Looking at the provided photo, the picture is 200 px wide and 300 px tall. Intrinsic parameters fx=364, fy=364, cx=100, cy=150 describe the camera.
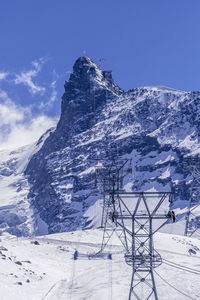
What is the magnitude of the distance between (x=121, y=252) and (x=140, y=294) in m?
22.0

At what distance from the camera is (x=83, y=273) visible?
143 feet

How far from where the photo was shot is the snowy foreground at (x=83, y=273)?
33750 mm

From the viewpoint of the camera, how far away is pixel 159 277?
38312 mm

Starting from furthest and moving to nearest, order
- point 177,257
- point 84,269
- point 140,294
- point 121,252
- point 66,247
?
point 66,247
point 121,252
point 177,257
point 84,269
point 140,294

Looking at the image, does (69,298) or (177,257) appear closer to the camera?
(69,298)

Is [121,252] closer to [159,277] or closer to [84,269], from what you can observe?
[84,269]

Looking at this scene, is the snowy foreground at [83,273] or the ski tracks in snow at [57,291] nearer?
the snowy foreground at [83,273]

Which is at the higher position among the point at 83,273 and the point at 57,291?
the point at 57,291

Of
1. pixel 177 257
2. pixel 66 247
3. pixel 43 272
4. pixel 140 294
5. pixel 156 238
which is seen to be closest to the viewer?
pixel 140 294

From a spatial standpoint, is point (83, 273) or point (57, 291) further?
point (83, 273)

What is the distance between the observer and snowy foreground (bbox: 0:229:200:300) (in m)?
33.8

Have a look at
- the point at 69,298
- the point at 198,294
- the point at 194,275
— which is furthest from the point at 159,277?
the point at 69,298

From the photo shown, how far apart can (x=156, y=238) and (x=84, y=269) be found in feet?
74.2

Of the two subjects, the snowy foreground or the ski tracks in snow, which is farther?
the ski tracks in snow
